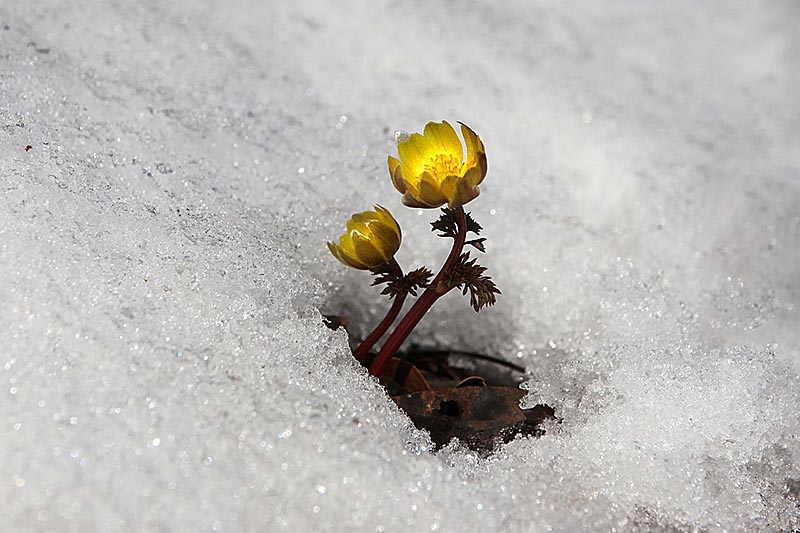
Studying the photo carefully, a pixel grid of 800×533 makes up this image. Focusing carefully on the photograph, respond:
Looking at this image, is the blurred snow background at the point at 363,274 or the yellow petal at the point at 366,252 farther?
the yellow petal at the point at 366,252

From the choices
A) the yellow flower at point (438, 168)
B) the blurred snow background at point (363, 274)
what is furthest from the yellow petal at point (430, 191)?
the blurred snow background at point (363, 274)

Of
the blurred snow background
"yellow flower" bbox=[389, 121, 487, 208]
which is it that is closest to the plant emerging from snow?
"yellow flower" bbox=[389, 121, 487, 208]

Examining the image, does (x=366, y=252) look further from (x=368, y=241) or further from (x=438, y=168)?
(x=438, y=168)

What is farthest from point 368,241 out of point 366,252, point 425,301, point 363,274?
point 363,274

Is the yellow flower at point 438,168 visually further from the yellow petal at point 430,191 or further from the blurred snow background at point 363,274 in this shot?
the blurred snow background at point 363,274

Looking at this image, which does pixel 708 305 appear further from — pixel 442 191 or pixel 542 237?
pixel 442 191

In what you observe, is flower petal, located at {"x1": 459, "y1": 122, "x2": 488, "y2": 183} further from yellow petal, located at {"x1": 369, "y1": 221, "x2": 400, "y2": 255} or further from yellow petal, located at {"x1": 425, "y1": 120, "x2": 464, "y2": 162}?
yellow petal, located at {"x1": 369, "y1": 221, "x2": 400, "y2": 255}
